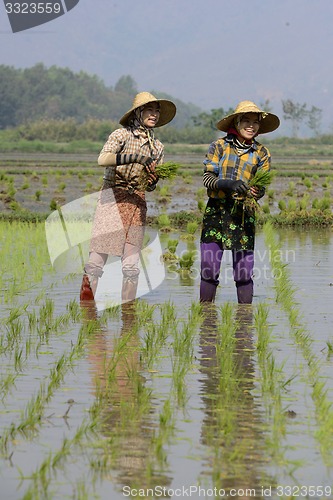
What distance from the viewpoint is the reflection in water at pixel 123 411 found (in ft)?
13.2

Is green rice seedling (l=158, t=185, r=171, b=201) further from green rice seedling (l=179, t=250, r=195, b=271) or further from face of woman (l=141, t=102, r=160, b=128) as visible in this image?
face of woman (l=141, t=102, r=160, b=128)

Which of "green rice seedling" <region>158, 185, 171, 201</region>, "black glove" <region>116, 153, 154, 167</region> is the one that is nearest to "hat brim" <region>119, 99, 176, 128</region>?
"black glove" <region>116, 153, 154, 167</region>

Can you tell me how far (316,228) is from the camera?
15023mm

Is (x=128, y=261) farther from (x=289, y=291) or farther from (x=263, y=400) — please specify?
(x=263, y=400)

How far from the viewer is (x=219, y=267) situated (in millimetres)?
7941

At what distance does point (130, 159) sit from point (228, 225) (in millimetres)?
766

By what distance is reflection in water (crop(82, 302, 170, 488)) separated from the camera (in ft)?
13.2

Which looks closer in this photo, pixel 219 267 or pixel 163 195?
pixel 219 267

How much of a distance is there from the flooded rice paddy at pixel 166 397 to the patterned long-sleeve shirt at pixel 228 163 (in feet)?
2.75

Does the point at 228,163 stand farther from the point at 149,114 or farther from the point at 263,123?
the point at 149,114

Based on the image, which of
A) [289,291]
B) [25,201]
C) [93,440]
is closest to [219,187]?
[289,291]

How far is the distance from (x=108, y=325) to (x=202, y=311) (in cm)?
82

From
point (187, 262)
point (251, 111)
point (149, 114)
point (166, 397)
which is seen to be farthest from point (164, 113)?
point (166, 397)

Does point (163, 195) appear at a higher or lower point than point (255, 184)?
lower
